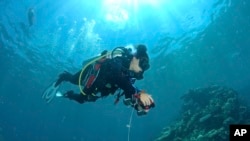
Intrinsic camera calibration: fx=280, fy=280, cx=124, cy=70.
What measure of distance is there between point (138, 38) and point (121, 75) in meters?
18.7

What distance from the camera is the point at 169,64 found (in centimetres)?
3181

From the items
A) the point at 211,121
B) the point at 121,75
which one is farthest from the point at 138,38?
the point at 121,75

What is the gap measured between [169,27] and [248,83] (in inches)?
1158

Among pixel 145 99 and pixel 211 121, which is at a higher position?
pixel 211 121

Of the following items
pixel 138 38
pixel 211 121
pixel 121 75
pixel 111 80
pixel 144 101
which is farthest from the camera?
pixel 138 38

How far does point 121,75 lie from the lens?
221 inches

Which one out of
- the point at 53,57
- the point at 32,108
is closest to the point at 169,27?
the point at 53,57

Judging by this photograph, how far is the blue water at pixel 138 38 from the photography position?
2080 centimetres

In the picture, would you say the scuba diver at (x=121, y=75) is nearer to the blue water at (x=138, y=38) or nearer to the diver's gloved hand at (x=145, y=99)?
Answer: the diver's gloved hand at (x=145, y=99)

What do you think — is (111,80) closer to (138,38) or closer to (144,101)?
(144,101)

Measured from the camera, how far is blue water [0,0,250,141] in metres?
20.8

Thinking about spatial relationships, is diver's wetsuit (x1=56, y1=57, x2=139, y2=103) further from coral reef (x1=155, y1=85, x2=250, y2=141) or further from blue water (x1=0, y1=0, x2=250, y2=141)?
blue water (x1=0, y1=0, x2=250, y2=141)

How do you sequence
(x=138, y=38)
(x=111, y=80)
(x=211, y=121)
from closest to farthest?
1. (x=111, y=80)
2. (x=211, y=121)
3. (x=138, y=38)

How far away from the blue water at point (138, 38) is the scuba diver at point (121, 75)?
43.9 ft
